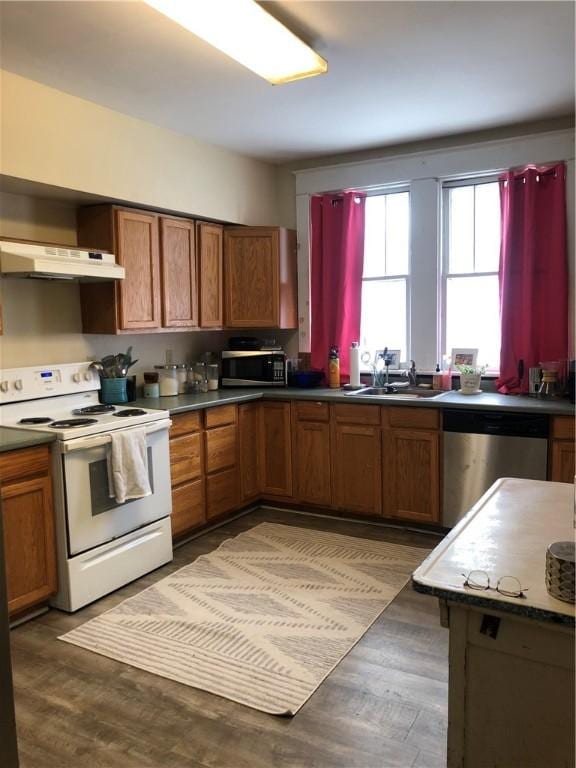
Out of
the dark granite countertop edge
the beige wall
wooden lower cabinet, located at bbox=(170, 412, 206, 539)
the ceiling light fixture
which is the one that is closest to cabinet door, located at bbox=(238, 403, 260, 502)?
wooden lower cabinet, located at bbox=(170, 412, 206, 539)

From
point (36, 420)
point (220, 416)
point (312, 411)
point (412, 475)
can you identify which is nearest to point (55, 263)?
point (36, 420)

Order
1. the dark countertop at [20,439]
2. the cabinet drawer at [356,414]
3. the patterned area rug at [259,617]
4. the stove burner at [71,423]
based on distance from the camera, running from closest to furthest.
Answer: the patterned area rug at [259,617], the dark countertop at [20,439], the stove burner at [71,423], the cabinet drawer at [356,414]

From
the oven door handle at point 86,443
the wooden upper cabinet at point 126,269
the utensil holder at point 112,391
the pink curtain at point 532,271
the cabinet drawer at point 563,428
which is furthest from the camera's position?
the pink curtain at point 532,271

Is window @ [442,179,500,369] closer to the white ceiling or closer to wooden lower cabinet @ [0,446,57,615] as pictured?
the white ceiling

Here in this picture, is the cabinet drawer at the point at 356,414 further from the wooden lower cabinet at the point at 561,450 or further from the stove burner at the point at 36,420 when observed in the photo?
the stove burner at the point at 36,420

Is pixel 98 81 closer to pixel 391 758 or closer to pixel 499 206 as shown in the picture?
pixel 499 206

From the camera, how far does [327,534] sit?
4031 millimetres

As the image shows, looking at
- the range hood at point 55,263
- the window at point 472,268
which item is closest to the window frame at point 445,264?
the window at point 472,268

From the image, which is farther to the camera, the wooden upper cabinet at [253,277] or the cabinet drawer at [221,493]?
the wooden upper cabinet at [253,277]

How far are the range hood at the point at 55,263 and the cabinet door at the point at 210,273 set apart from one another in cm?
89

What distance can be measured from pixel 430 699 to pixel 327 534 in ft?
5.82

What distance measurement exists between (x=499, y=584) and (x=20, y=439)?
227cm

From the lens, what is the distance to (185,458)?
3795 mm

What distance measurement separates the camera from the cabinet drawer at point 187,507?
373 cm
